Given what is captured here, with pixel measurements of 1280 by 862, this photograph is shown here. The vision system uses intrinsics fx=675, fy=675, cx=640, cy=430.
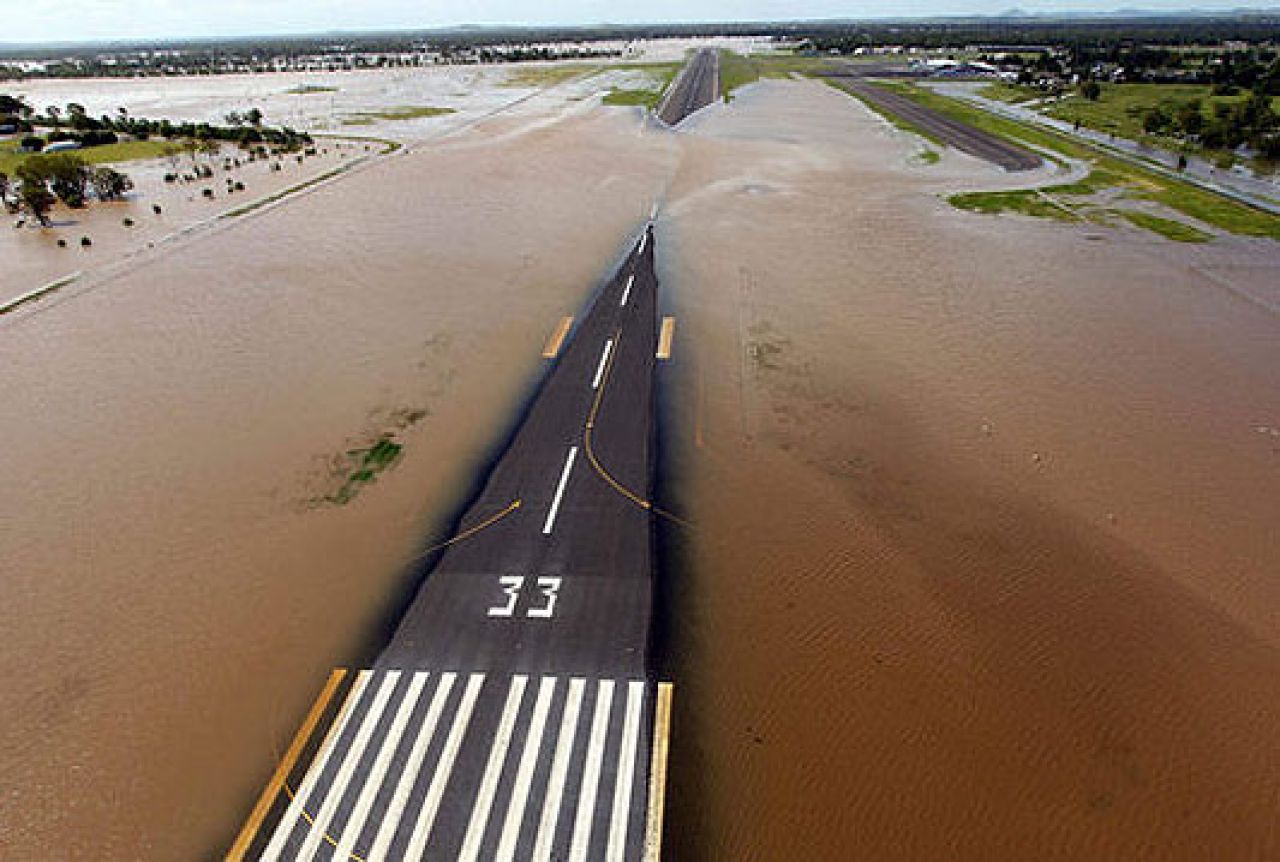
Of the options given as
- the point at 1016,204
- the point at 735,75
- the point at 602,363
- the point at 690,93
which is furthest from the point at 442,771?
the point at 735,75

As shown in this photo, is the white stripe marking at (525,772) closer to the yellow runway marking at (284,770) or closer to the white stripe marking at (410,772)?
the white stripe marking at (410,772)

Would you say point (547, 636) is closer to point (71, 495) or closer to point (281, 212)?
point (71, 495)

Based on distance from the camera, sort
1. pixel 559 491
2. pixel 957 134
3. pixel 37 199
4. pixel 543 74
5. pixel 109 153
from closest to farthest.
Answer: pixel 559 491 → pixel 37 199 → pixel 109 153 → pixel 957 134 → pixel 543 74

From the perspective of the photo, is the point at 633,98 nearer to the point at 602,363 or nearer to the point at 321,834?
the point at 602,363

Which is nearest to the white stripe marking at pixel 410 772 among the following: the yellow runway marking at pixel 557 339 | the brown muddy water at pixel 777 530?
the brown muddy water at pixel 777 530

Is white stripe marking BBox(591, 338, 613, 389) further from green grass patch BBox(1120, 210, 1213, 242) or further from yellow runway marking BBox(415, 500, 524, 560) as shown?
green grass patch BBox(1120, 210, 1213, 242)
